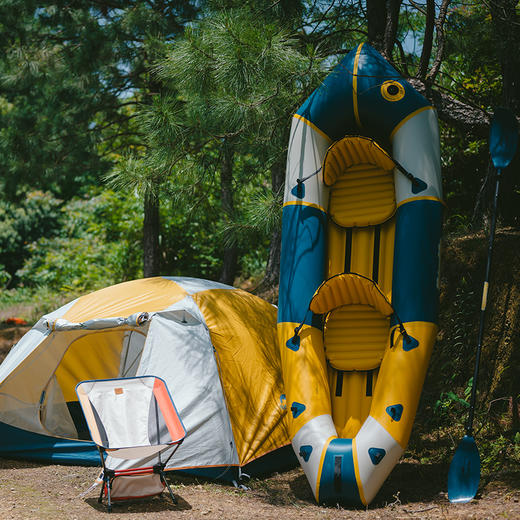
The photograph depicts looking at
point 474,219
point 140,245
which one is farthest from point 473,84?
point 140,245

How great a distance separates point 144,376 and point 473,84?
443 cm

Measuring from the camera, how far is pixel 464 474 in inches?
145

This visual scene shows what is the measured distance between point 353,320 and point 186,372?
121 cm

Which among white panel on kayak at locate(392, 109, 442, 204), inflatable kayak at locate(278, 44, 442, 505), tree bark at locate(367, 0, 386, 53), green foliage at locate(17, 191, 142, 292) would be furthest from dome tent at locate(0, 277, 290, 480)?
green foliage at locate(17, 191, 142, 292)

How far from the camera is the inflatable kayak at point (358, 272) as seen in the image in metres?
3.76

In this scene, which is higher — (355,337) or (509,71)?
(509,71)

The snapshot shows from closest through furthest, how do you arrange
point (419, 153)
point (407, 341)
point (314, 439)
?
point (314, 439), point (407, 341), point (419, 153)

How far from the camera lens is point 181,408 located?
4.25m

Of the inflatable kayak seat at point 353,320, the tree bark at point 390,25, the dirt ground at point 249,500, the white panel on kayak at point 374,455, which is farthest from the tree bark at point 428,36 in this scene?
the dirt ground at point 249,500

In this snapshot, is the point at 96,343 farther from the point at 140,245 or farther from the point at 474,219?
the point at 140,245

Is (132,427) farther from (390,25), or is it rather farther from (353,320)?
(390,25)

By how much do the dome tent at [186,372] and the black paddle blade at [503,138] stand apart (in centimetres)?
215

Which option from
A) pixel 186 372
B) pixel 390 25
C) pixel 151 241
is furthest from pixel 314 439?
pixel 151 241

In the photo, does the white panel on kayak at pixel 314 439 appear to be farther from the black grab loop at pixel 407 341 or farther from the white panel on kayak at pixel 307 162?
the white panel on kayak at pixel 307 162
